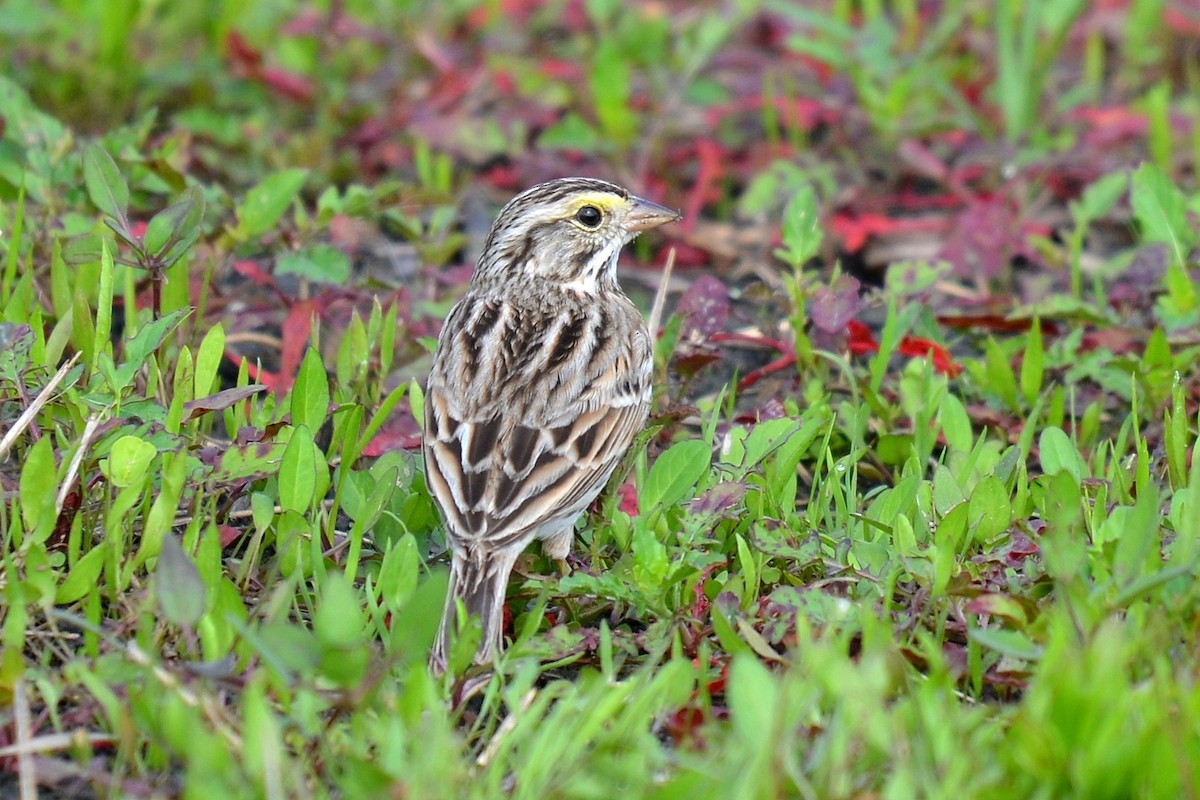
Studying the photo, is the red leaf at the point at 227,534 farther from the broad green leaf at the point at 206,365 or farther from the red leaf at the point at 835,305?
the red leaf at the point at 835,305

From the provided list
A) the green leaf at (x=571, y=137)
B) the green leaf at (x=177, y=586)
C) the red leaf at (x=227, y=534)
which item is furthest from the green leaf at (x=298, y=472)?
the green leaf at (x=571, y=137)

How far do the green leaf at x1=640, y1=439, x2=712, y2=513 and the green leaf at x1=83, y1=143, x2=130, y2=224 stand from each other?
6.68 ft

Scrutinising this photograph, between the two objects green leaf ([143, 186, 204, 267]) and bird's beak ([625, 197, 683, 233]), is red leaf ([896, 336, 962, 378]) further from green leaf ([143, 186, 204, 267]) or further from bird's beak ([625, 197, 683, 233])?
green leaf ([143, 186, 204, 267])

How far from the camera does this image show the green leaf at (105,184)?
5.65 metres

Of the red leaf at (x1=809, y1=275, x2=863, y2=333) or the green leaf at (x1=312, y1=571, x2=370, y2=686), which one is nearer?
the green leaf at (x1=312, y1=571, x2=370, y2=686)

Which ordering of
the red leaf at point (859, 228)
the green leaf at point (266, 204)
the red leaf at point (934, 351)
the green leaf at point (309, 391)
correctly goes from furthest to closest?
the red leaf at point (859, 228), the green leaf at point (266, 204), the red leaf at point (934, 351), the green leaf at point (309, 391)

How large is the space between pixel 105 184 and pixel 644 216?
2040mm

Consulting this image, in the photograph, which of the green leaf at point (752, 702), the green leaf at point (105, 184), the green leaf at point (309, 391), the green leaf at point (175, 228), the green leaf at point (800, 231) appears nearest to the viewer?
the green leaf at point (752, 702)

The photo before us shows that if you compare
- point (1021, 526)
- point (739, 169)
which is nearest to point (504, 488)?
point (1021, 526)

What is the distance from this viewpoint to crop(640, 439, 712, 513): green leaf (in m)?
5.14

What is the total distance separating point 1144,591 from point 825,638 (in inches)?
32.5

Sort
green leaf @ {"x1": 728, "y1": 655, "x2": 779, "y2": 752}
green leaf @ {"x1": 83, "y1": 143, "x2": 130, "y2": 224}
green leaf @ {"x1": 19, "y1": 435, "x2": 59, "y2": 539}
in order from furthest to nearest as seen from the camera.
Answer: green leaf @ {"x1": 83, "y1": 143, "x2": 130, "y2": 224} → green leaf @ {"x1": 19, "y1": 435, "x2": 59, "y2": 539} → green leaf @ {"x1": 728, "y1": 655, "x2": 779, "y2": 752}

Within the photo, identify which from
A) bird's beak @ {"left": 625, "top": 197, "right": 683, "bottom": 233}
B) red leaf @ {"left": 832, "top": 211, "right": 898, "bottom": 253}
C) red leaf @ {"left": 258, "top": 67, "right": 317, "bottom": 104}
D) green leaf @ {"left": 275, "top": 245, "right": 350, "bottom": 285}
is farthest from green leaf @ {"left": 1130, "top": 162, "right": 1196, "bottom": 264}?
red leaf @ {"left": 258, "top": 67, "right": 317, "bottom": 104}

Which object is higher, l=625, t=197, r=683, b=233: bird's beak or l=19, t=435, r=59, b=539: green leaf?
l=625, t=197, r=683, b=233: bird's beak
